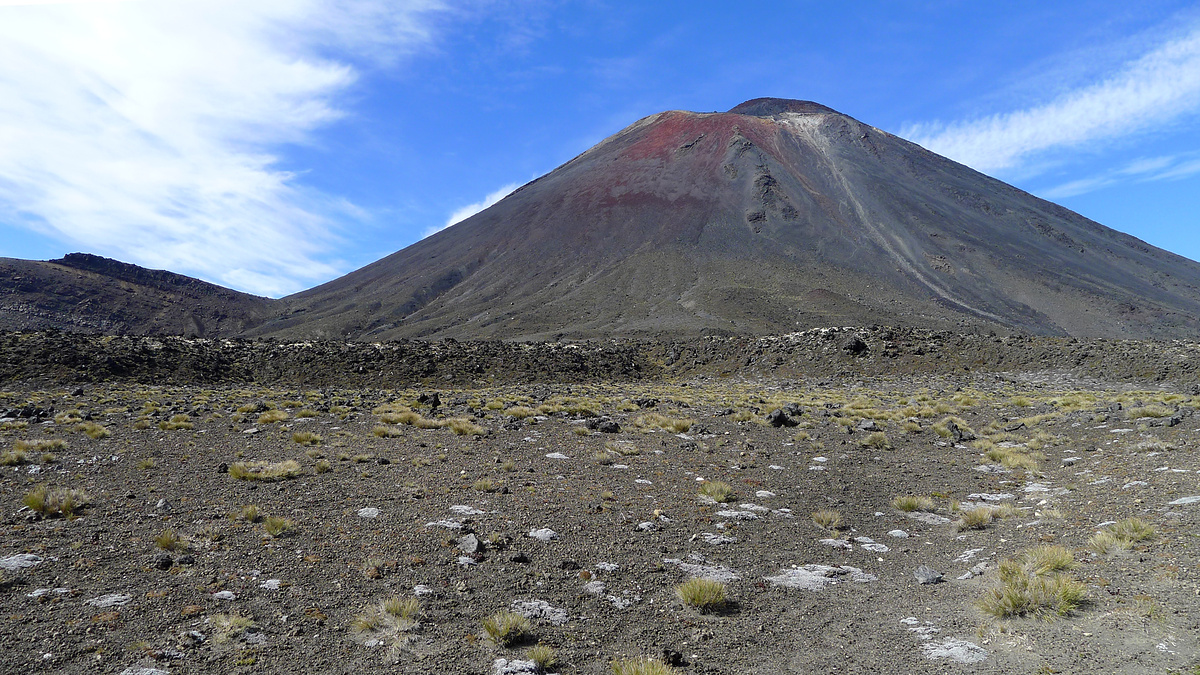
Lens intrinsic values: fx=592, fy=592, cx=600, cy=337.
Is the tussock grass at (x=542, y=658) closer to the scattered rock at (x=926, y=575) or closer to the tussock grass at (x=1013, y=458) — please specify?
the scattered rock at (x=926, y=575)

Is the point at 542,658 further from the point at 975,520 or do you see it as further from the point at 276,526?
the point at 975,520

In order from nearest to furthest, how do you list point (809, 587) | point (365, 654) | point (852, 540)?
point (365, 654), point (809, 587), point (852, 540)

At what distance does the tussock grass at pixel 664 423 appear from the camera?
43.7 feet

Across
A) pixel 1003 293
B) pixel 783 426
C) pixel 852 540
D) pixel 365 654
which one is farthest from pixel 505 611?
pixel 1003 293

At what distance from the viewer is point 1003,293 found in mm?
68938

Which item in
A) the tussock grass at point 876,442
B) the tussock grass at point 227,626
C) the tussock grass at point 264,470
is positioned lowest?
the tussock grass at point 227,626

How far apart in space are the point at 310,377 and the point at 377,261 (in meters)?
72.3

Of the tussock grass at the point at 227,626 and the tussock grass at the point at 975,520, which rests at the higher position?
the tussock grass at the point at 227,626

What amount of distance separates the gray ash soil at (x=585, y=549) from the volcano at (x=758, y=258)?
42.0m

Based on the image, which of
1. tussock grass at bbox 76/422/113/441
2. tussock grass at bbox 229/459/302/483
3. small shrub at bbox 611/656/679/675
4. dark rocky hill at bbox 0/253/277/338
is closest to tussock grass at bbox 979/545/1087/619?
small shrub at bbox 611/656/679/675

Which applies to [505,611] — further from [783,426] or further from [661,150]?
[661,150]

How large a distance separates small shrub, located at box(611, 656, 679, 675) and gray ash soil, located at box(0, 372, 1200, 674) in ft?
0.56

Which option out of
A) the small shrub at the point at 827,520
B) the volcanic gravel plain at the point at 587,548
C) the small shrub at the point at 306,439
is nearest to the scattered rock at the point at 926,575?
the volcanic gravel plain at the point at 587,548

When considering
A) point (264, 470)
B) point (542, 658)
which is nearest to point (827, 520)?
point (542, 658)
